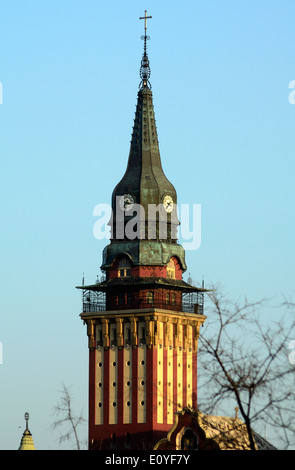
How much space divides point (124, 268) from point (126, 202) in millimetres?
6163

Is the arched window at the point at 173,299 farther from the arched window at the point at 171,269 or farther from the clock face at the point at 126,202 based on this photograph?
the clock face at the point at 126,202

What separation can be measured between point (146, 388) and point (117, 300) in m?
8.89

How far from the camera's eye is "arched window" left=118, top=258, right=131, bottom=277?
136625 mm

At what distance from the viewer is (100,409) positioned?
136m

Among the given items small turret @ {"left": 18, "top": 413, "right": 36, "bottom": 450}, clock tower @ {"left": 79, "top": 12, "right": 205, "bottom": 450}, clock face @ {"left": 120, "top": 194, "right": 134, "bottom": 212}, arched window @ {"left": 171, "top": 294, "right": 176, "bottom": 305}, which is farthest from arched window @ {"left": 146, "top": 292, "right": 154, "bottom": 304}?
small turret @ {"left": 18, "top": 413, "right": 36, "bottom": 450}

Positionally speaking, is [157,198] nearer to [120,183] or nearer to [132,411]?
[120,183]

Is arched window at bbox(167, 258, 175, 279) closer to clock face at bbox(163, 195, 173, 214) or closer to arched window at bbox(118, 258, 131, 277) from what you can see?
arched window at bbox(118, 258, 131, 277)

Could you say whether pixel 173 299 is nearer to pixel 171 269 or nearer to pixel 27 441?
pixel 171 269

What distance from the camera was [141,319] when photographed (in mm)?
135125

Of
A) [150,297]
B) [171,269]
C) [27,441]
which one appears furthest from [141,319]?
[27,441]

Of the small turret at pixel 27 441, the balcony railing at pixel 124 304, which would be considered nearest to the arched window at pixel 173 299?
the balcony railing at pixel 124 304

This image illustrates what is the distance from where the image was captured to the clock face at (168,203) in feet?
453

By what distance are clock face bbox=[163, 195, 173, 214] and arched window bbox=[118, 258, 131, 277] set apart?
615 centimetres
